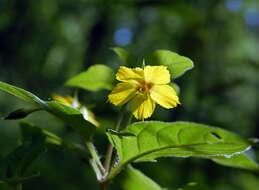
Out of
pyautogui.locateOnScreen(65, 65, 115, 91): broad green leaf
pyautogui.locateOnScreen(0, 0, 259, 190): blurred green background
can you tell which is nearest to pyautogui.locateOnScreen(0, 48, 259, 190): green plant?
pyautogui.locateOnScreen(65, 65, 115, 91): broad green leaf

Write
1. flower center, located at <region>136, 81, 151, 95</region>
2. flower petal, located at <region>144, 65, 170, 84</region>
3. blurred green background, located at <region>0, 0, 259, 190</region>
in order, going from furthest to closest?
blurred green background, located at <region>0, 0, 259, 190</region> → flower center, located at <region>136, 81, 151, 95</region> → flower petal, located at <region>144, 65, 170, 84</region>

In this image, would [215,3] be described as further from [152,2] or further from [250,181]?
[250,181]

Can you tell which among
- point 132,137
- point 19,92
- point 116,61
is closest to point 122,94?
point 132,137

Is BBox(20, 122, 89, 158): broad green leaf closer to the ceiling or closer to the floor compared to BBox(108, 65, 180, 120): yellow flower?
closer to the floor

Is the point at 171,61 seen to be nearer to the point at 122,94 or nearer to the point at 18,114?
the point at 122,94

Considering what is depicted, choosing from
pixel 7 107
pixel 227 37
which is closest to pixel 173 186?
pixel 227 37

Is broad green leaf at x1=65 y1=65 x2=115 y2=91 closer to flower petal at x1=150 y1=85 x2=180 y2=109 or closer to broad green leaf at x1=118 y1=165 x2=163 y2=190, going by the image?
flower petal at x1=150 y1=85 x2=180 y2=109
